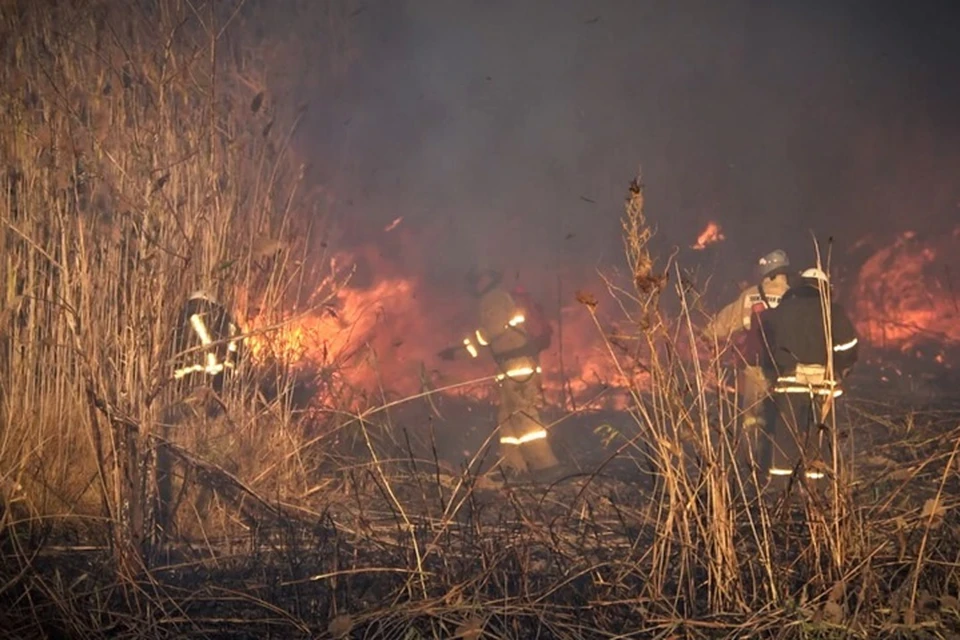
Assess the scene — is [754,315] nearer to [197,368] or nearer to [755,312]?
[755,312]

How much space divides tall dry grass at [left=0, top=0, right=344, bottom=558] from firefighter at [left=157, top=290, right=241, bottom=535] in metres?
0.11

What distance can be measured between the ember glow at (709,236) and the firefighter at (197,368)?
874 centimetres

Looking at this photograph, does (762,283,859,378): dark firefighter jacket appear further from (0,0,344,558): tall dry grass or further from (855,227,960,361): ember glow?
(855,227,960,361): ember glow

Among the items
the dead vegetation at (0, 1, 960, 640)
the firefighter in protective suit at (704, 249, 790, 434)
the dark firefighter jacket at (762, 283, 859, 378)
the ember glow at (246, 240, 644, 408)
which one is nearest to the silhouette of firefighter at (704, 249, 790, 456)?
the firefighter in protective suit at (704, 249, 790, 434)

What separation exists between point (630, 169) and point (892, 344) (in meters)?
4.89

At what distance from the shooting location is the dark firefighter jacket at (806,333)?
5945 mm

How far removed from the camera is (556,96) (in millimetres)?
13484

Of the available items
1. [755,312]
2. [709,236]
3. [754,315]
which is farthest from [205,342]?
[709,236]

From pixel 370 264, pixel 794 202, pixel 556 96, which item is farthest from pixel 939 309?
pixel 370 264

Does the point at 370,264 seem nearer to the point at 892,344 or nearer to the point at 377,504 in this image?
the point at 377,504

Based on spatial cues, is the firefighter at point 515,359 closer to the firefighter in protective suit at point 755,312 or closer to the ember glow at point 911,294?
the firefighter in protective suit at point 755,312

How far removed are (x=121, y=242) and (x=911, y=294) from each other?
10523 mm

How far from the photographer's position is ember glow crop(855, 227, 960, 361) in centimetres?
1101

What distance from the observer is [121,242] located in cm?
446
